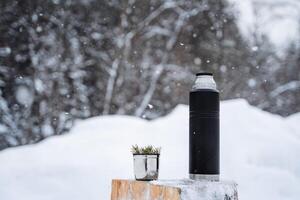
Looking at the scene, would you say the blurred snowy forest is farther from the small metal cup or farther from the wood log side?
the small metal cup

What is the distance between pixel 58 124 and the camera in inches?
298

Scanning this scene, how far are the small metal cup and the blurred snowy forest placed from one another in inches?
219

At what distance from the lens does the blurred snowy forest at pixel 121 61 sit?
758cm

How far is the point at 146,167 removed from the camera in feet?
6.73

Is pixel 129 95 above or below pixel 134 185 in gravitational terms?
above

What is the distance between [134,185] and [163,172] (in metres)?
1.98

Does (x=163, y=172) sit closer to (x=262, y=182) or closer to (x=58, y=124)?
(x=262, y=182)

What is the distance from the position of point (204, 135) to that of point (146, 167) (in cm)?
33

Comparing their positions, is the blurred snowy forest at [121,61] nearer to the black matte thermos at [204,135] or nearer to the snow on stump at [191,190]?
the snow on stump at [191,190]

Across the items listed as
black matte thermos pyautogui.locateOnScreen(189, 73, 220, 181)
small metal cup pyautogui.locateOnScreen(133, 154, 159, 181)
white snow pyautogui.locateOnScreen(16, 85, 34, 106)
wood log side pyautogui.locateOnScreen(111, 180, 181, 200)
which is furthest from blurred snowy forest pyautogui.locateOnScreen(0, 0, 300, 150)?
black matte thermos pyautogui.locateOnScreen(189, 73, 220, 181)

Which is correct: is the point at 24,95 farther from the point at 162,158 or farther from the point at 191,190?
the point at 191,190

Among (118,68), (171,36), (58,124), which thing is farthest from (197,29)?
(58,124)

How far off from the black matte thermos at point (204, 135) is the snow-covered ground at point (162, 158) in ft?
6.68

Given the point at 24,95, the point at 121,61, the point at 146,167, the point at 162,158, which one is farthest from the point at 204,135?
the point at 121,61
